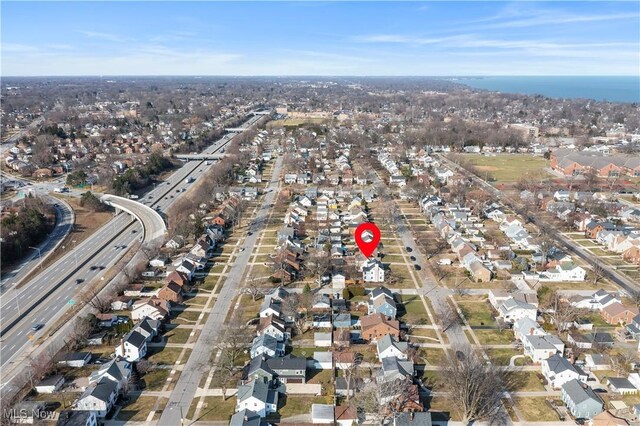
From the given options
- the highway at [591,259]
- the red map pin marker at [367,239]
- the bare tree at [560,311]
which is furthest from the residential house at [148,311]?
the highway at [591,259]

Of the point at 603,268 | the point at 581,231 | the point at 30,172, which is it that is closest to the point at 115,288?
the point at 603,268

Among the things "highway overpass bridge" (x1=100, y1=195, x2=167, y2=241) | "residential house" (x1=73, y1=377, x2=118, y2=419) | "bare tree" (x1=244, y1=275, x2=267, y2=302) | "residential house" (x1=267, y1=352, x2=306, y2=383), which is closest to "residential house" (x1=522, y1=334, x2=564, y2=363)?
"residential house" (x1=267, y1=352, x2=306, y2=383)

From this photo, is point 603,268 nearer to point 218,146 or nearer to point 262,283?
point 262,283

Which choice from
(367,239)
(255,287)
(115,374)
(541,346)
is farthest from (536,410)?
(115,374)

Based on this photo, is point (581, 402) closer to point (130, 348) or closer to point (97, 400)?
point (97, 400)

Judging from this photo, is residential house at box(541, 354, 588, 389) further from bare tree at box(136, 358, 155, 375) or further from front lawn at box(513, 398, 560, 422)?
bare tree at box(136, 358, 155, 375)
